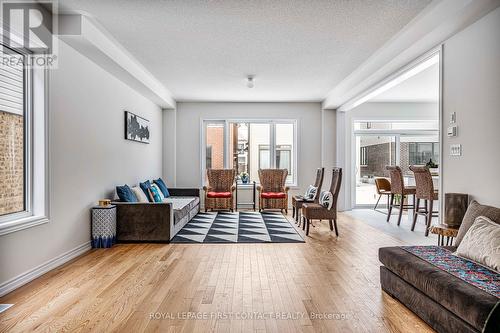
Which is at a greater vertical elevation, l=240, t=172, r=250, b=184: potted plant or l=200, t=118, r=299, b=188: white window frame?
l=200, t=118, r=299, b=188: white window frame

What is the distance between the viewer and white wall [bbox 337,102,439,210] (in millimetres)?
8570

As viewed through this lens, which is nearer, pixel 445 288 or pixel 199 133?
pixel 445 288

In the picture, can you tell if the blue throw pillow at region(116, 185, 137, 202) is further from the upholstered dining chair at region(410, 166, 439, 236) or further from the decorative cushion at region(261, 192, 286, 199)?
the upholstered dining chair at region(410, 166, 439, 236)

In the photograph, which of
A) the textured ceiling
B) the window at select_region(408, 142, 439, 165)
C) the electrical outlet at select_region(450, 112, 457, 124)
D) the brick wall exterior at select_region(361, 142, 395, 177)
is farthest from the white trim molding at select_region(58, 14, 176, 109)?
the window at select_region(408, 142, 439, 165)

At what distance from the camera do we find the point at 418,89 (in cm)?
734

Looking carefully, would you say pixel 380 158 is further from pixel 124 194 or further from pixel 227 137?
pixel 124 194

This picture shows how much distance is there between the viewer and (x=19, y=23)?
3.18 meters

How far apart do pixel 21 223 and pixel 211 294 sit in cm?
180

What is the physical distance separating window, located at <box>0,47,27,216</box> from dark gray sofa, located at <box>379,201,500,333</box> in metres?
3.37

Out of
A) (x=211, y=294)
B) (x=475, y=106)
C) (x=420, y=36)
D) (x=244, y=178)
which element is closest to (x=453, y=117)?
(x=475, y=106)

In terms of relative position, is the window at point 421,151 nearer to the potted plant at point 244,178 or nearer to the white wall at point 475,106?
the potted plant at point 244,178

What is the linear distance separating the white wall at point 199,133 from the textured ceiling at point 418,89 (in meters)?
1.64

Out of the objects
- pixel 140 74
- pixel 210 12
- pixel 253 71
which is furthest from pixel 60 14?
pixel 253 71

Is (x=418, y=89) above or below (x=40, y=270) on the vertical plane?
above
